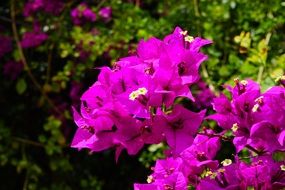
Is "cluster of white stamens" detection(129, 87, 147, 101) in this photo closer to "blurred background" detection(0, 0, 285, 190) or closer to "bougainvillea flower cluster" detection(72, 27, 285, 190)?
"bougainvillea flower cluster" detection(72, 27, 285, 190)

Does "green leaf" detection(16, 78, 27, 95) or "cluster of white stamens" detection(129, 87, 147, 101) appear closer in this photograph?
"cluster of white stamens" detection(129, 87, 147, 101)

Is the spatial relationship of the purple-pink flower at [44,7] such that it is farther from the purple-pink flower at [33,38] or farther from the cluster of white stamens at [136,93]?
the cluster of white stamens at [136,93]

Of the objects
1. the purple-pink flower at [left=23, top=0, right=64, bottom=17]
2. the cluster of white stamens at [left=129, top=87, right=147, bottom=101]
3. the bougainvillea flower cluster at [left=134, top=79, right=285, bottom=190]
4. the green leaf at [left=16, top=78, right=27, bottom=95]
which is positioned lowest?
the green leaf at [left=16, top=78, right=27, bottom=95]

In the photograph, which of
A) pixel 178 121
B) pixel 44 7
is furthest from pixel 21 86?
pixel 178 121

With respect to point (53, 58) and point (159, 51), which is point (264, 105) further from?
point (53, 58)

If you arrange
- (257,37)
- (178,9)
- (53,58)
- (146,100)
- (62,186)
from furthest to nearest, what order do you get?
1. (53,58)
2. (62,186)
3. (178,9)
4. (257,37)
5. (146,100)

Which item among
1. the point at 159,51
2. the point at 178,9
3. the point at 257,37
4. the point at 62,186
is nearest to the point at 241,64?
the point at 257,37

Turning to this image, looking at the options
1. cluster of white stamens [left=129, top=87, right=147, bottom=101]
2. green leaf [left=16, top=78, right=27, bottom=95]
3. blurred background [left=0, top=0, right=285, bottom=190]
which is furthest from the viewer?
green leaf [left=16, top=78, right=27, bottom=95]

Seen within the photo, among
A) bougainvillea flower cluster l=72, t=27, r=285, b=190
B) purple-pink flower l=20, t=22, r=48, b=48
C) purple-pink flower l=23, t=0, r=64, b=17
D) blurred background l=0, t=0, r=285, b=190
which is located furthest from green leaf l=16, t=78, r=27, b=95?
bougainvillea flower cluster l=72, t=27, r=285, b=190
